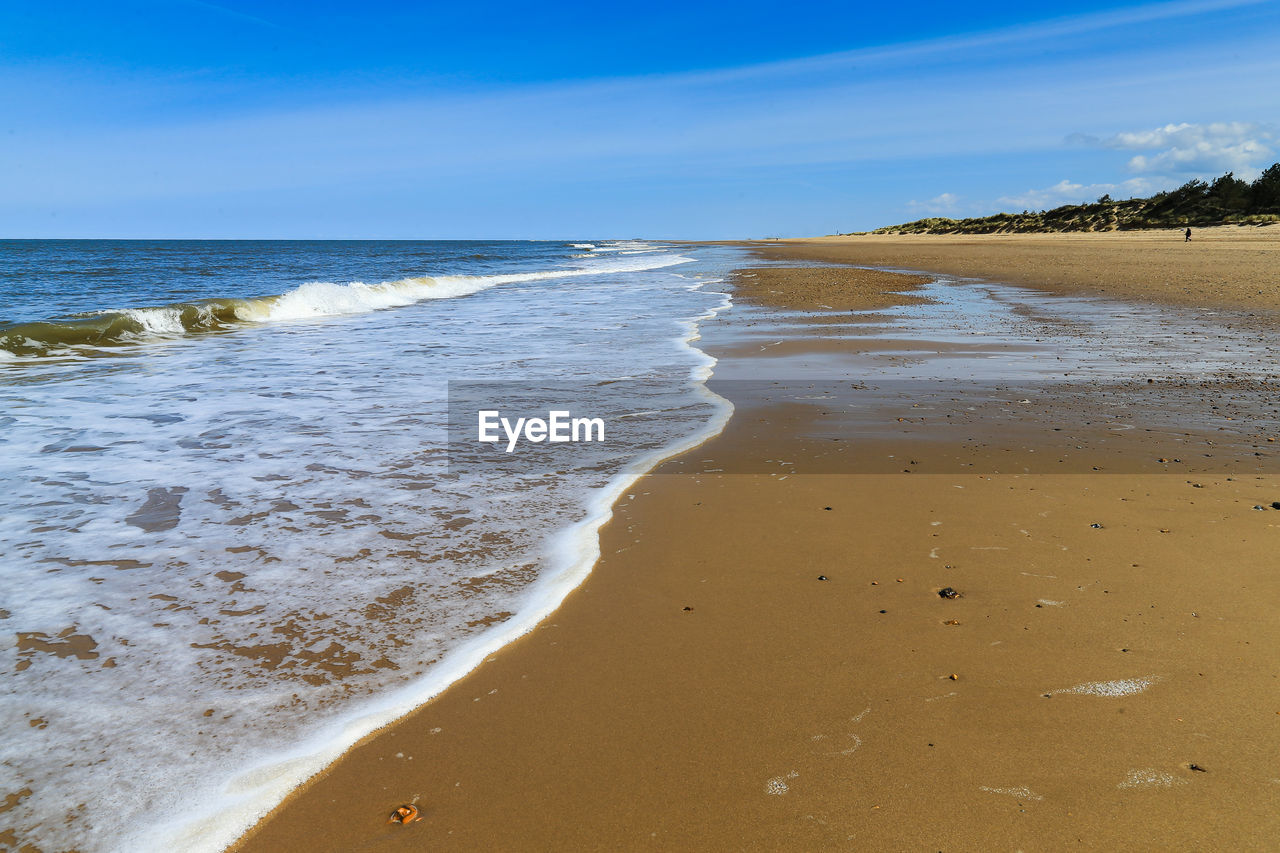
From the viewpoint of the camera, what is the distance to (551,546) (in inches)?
150

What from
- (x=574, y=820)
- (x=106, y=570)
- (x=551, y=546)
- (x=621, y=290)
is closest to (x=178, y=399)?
(x=106, y=570)

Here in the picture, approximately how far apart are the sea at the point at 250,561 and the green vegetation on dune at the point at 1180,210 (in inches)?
1797

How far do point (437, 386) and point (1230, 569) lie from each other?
6874mm

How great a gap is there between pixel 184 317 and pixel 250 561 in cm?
1516

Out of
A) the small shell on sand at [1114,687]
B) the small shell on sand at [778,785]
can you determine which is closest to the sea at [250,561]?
the small shell on sand at [778,785]

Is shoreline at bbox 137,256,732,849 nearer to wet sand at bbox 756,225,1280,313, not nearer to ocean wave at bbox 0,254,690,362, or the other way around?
ocean wave at bbox 0,254,690,362

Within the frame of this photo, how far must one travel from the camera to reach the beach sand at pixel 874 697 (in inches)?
75.8

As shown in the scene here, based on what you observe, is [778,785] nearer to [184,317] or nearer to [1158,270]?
[184,317]

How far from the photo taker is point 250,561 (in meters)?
3.63

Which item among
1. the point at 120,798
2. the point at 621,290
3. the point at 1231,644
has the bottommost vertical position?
the point at 120,798

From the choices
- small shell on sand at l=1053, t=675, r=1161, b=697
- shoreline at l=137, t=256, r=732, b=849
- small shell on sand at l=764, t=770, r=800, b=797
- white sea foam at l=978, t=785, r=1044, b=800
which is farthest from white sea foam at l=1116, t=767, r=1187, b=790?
shoreline at l=137, t=256, r=732, b=849

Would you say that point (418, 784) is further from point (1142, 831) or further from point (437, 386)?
point (437, 386)

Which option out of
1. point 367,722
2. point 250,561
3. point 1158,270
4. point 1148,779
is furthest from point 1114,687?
point 1158,270

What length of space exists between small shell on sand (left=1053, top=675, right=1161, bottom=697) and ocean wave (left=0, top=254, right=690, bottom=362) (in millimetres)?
14406
